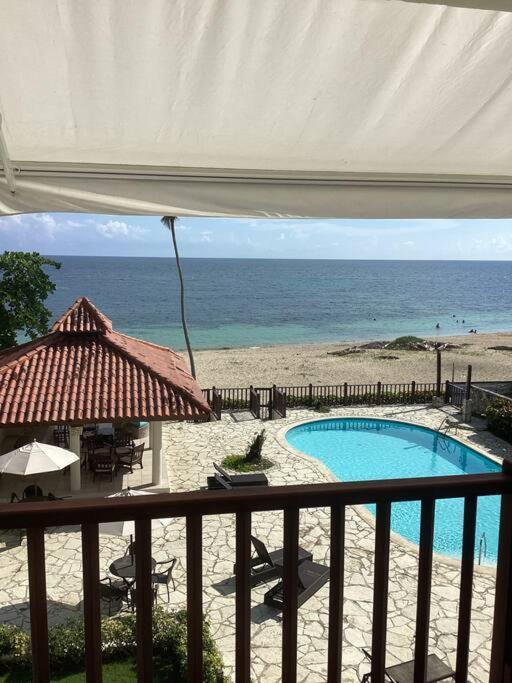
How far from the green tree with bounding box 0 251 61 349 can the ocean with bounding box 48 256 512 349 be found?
31677 millimetres

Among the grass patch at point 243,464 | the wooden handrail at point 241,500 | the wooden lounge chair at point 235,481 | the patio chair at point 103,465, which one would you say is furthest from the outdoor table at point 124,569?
the wooden handrail at point 241,500

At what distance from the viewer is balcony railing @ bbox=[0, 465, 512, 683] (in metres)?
1.73

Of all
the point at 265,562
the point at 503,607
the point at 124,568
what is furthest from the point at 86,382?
the point at 503,607

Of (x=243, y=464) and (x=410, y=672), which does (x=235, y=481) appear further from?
(x=410, y=672)

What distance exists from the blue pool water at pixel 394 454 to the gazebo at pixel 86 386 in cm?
449

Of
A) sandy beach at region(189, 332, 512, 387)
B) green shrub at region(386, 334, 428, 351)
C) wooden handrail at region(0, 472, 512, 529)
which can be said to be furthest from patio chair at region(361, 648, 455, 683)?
green shrub at region(386, 334, 428, 351)

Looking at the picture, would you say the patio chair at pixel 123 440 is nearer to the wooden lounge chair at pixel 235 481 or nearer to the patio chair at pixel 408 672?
the wooden lounge chair at pixel 235 481

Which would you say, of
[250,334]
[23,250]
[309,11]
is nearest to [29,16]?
[309,11]

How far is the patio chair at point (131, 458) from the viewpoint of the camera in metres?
12.0

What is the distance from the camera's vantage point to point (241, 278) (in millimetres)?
111938

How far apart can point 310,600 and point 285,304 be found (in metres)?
69.7

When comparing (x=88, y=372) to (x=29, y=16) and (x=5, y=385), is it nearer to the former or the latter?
(x=5, y=385)

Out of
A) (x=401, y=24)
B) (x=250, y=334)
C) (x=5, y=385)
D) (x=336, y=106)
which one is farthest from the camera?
(x=250, y=334)

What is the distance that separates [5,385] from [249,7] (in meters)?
10.6
